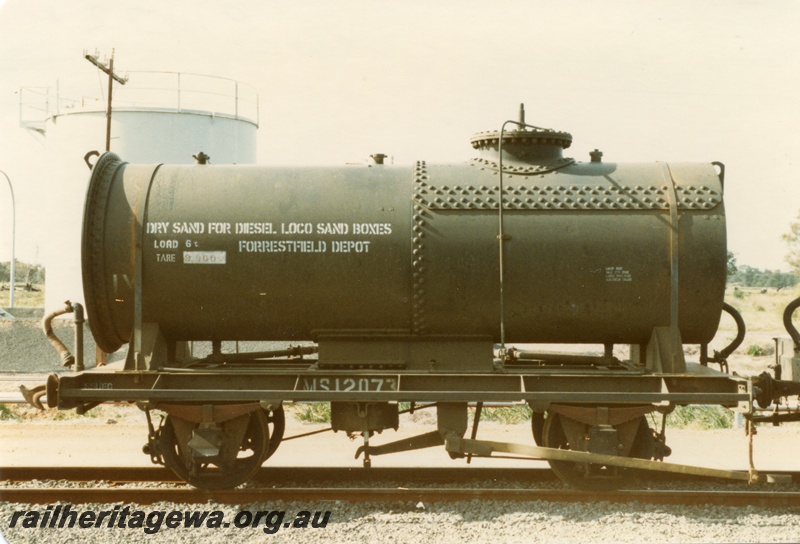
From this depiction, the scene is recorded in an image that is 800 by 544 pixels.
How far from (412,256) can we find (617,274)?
2.01m

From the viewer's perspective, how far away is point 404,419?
39.3ft

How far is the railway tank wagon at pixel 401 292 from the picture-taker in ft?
23.8

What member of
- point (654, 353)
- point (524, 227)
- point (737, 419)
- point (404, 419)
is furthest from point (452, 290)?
point (737, 419)

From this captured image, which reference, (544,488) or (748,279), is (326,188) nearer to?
(544,488)

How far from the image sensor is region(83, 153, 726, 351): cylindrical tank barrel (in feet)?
24.1

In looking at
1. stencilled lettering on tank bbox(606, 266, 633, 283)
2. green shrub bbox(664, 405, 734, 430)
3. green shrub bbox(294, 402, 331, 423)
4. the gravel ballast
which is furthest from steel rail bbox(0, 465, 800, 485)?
green shrub bbox(664, 405, 734, 430)

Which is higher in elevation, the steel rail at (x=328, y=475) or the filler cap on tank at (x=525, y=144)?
the filler cap on tank at (x=525, y=144)

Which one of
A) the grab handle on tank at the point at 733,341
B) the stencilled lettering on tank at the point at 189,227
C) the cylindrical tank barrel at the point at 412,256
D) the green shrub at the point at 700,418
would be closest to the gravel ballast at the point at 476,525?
the grab handle on tank at the point at 733,341

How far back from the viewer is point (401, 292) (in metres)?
7.42

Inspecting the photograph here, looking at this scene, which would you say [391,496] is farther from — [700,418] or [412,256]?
[700,418]

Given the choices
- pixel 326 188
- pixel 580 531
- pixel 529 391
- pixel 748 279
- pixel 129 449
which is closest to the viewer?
pixel 580 531

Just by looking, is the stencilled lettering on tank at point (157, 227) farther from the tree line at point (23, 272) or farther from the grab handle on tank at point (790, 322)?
the tree line at point (23, 272)

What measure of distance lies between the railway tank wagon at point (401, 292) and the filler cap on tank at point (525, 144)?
0.42 meters

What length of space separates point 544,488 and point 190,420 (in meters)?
3.68
